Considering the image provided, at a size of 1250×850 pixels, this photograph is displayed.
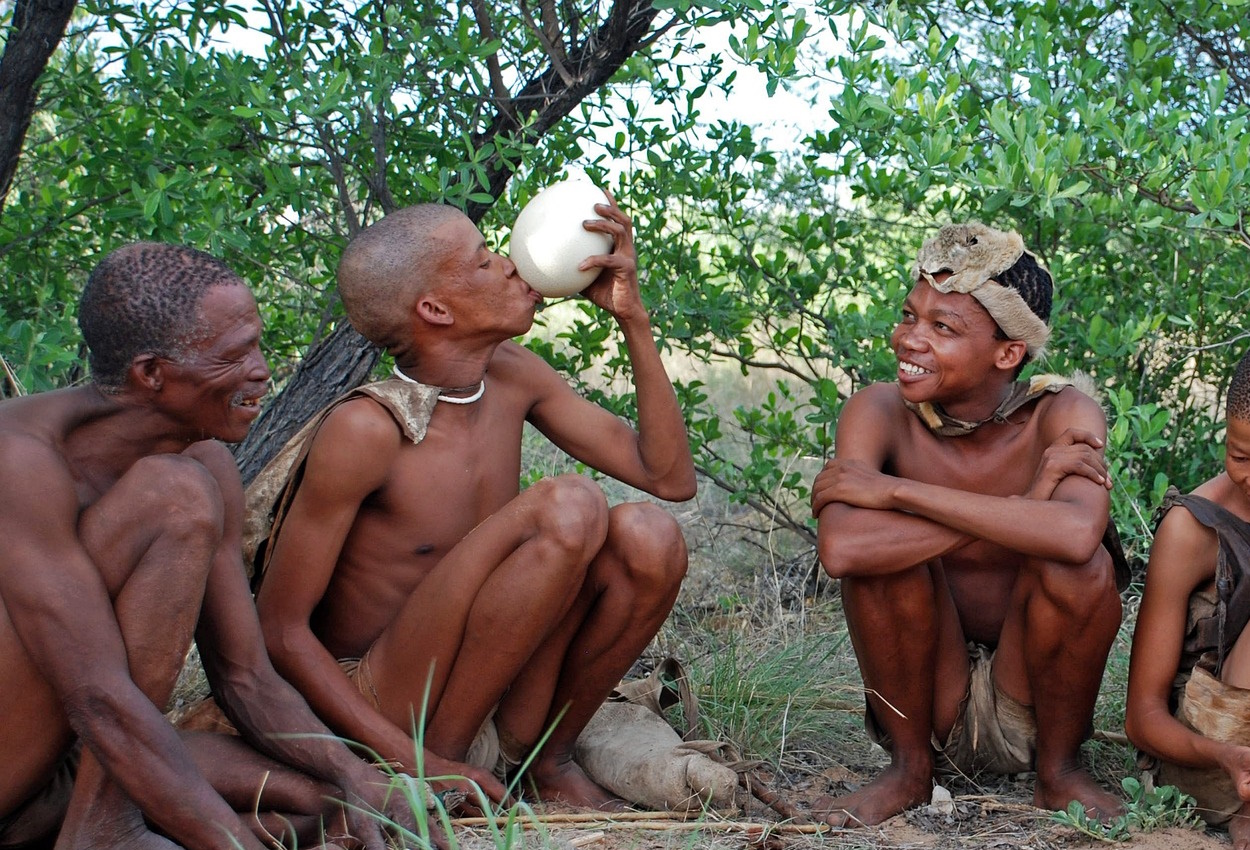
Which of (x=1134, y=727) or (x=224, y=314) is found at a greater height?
(x=224, y=314)

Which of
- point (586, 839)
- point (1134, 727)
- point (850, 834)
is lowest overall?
point (586, 839)

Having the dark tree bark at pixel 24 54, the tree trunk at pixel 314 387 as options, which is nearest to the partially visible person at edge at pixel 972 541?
the tree trunk at pixel 314 387

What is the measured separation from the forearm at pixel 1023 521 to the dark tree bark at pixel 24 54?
8.53 feet

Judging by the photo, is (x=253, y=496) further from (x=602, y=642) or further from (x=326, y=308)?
(x=326, y=308)

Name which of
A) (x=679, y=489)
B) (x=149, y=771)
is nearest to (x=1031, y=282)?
(x=679, y=489)

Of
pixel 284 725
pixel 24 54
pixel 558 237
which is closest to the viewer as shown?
pixel 284 725

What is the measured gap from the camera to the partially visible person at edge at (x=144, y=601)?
228cm

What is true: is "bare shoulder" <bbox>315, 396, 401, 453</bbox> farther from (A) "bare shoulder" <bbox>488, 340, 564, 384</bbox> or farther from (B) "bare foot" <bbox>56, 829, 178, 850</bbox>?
(B) "bare foot" <bbox>56, 829, 178, 850</bbox>

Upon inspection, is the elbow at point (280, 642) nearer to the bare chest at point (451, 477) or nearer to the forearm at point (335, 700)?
the forearm at point (335, 700)

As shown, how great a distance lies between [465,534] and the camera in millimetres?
3062

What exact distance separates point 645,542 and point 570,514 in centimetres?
22

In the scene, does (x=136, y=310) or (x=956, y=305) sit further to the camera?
(x=956, y=305)

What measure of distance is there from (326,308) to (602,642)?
70.6 inches

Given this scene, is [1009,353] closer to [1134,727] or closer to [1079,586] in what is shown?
[1079,586]
